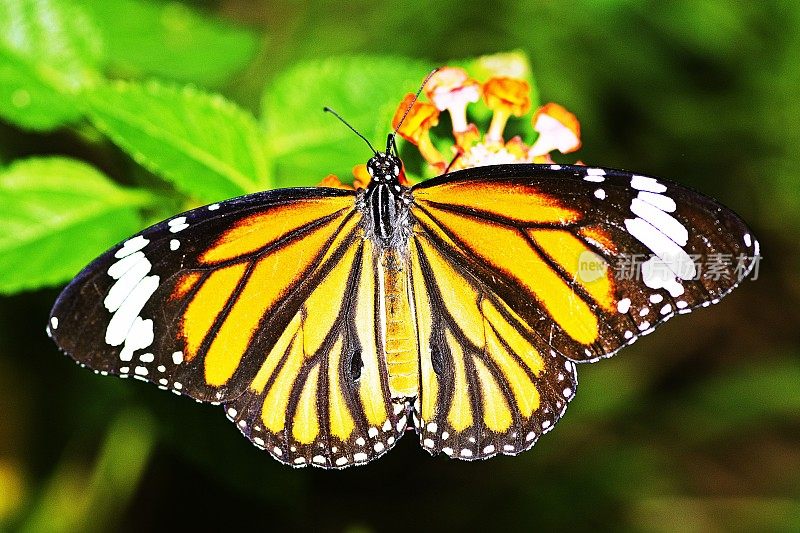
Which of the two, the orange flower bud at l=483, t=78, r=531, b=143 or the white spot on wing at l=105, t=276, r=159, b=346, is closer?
the white spot on wing at l=105, t=276, r=159, b=346

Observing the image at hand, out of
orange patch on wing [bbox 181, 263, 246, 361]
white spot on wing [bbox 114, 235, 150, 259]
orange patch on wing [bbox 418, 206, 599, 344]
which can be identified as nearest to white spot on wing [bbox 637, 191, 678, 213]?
orange patch on wing [bbox 418, 206, 599, 344]

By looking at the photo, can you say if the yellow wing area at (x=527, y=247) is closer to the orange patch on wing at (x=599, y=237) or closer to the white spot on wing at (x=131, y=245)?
the orange patch on wing at (x=599, y=237)

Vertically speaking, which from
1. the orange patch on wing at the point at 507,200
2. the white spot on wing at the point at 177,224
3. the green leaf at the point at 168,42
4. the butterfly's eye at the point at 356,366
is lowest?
the butterfly's eye at the point at 356,366

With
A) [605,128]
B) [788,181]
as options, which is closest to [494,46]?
[605,128]

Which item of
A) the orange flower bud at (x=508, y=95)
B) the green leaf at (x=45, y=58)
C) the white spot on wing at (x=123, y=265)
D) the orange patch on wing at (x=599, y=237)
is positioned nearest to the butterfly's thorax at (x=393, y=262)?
the orange flower bud at (x=508, y=95)

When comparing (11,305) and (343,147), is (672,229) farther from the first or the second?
(11,305)

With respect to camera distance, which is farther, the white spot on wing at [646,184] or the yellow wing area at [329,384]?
the yellow wing area at [329,384]

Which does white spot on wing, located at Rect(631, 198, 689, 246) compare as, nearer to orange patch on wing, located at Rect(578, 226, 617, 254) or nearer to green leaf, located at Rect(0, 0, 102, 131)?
orange patch on wing, located at Rect(578, 226, 617, 254)

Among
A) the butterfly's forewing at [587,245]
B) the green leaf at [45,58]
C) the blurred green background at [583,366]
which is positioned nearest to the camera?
the butterfly's forewing at [587,245]
